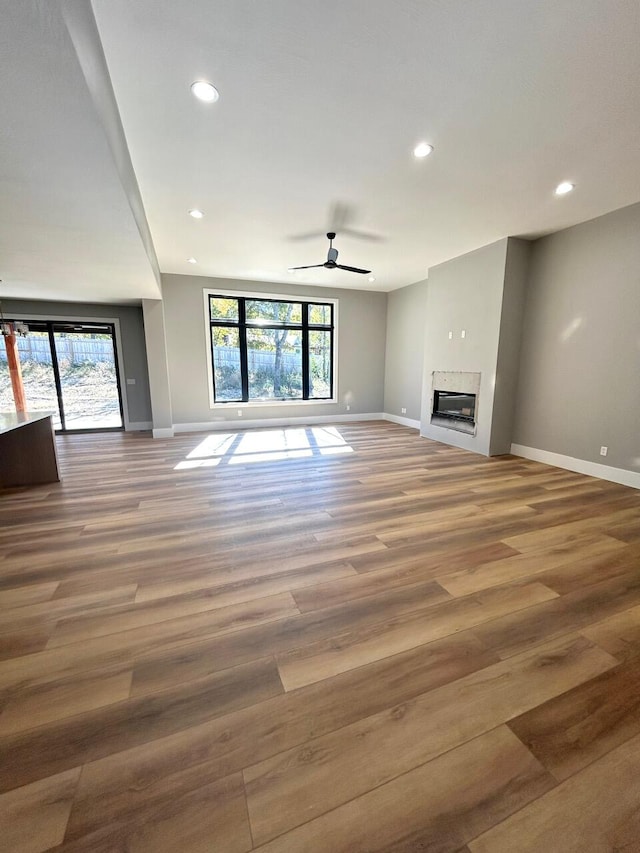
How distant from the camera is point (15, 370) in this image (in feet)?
18.8

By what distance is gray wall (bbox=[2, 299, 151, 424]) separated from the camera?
5914 mm

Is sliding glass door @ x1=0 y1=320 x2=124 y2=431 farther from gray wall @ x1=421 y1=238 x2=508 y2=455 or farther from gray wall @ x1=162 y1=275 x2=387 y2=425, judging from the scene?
gray wall @ x1=421 y1=238 x2=508 y2=455

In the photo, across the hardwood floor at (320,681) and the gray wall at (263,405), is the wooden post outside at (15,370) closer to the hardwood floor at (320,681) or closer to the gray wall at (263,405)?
the gray wall at (263,405)

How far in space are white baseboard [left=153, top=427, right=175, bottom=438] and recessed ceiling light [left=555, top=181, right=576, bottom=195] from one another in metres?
6.31

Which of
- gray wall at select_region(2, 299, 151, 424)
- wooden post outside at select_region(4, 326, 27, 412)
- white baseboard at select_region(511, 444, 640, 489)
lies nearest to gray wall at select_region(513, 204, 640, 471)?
white baseboard at select_region(511, 444, 640, 489)

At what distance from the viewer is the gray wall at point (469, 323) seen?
4.59 meters

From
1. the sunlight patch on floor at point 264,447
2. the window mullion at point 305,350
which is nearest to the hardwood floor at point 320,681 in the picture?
the sunlight patch on floor at point 264,447

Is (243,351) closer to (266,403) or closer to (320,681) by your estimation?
(266,403)

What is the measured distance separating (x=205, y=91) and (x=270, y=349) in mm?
5033

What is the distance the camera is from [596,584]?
6.55ft

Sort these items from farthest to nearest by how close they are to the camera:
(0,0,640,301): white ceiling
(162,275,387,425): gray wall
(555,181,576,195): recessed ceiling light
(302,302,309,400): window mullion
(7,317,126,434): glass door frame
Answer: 1. (302,302,309,400): window mullion
2. (162,275,387,425): gray wall
3. (7,317,126,434): glass door frame
4. (555,181,576,195): recessed ceiling light
5. (0,0,640,301): white ceiling

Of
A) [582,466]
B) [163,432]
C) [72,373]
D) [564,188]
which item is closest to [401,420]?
[582,466]

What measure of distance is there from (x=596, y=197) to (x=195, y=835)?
5.17 metres

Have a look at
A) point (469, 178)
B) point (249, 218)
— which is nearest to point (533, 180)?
point (469, 178)
